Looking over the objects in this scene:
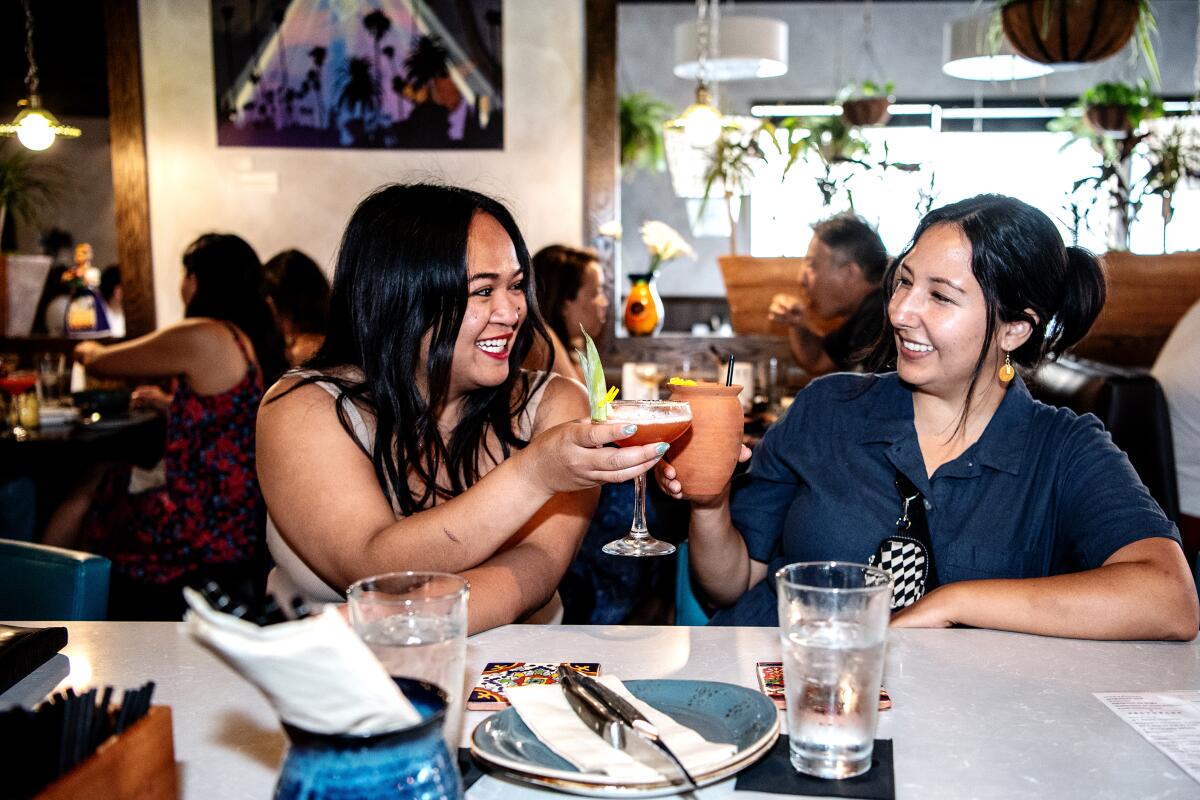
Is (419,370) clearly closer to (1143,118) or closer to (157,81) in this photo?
(157,81)

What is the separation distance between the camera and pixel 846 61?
9.94 metres

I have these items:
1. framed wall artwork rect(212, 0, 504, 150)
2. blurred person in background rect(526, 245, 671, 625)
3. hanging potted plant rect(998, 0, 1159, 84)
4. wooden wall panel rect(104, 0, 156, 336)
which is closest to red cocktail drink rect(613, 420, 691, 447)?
blurred person in background rect(526, 245, 671, 625)

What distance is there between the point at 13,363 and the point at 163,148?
1266mm

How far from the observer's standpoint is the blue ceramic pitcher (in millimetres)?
701

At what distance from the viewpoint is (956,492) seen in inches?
72.2

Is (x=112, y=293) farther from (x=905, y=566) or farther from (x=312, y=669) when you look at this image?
(x=312, y=669)

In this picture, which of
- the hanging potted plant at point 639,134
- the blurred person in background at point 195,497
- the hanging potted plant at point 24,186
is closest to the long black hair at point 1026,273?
the blurred person in background at point 195,497

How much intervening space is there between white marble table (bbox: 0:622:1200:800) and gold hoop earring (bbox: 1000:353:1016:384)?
0.59 m

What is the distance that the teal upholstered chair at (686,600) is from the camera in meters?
1.95

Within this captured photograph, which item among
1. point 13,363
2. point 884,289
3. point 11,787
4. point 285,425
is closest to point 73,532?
point 13,363

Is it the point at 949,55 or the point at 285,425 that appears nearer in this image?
the point at 285,425

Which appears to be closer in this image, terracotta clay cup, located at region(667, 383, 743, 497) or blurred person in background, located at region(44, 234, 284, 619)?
terracotta clay cup, located at region(667, 383, 743, 497)

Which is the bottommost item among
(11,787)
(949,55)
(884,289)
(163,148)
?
(11,787)

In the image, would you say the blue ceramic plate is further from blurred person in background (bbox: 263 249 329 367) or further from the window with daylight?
blurred person in background (bbox: 263 249 329 367)
